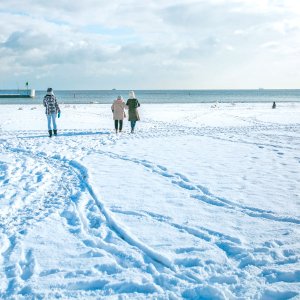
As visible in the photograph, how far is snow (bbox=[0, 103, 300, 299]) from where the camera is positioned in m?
3.32

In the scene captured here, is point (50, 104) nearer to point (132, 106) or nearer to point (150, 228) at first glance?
point (132, 106)

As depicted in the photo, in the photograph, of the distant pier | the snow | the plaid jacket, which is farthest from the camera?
the distant pier

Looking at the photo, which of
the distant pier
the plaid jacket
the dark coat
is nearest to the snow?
the plaid jacket

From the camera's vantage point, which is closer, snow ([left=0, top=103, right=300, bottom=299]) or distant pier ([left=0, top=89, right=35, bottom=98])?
snow ([left=0, top=103, right=300, bottom=299])

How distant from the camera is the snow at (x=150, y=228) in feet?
10.9

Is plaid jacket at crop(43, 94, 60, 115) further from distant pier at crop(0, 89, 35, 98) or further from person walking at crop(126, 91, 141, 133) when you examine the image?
distant pier at crop(0, 89, 35, 98)

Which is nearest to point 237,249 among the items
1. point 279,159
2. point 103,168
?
point 103,168

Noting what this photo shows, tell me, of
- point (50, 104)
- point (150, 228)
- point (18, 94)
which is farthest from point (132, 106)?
point (18, 94)

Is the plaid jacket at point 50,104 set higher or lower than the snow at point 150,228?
higher

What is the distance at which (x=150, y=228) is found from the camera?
4.62 metres

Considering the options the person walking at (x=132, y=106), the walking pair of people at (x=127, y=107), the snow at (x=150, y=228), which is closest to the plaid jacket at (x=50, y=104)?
the walking pair of people at (x=127, y=107)

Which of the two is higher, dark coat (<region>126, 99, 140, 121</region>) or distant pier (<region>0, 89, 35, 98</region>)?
distant pier (<region>0, 89, 35, 98</region>)

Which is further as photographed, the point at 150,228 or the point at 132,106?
the point at 132,106

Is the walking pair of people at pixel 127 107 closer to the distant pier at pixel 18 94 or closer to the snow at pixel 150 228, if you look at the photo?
the snow at pixel 150 228
